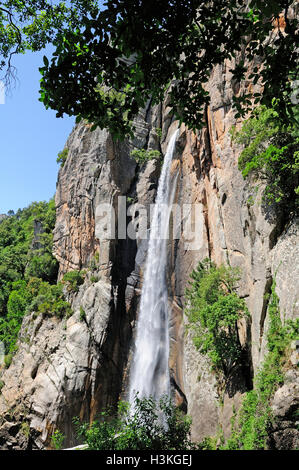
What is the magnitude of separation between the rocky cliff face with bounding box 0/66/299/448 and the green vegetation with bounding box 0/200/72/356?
3.99 ft

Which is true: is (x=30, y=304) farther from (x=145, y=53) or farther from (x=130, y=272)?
(x=145, y=53)

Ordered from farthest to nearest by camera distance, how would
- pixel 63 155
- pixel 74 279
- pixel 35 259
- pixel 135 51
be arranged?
pixel 63 155, pixel 35 259, pixel 74 279, pixel 135 51

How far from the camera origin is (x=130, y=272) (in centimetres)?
2311

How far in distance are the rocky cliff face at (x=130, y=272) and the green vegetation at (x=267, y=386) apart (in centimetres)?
39

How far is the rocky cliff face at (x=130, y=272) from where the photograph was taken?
11203mm

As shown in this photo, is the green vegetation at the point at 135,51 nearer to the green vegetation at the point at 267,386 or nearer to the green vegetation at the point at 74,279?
the green vegetation at the point at 267,386

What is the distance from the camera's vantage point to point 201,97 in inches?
203

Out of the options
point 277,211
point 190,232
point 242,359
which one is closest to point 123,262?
point 190,232

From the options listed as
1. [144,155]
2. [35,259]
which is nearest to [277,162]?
[144,155]

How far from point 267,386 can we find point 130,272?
1547 cm

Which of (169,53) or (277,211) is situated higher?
(169,53)

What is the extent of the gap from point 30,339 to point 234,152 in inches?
706

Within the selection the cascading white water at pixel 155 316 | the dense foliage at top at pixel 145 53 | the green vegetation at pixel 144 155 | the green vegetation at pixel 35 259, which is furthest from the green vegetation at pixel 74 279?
the dense foliage at top at pixel 145 53
